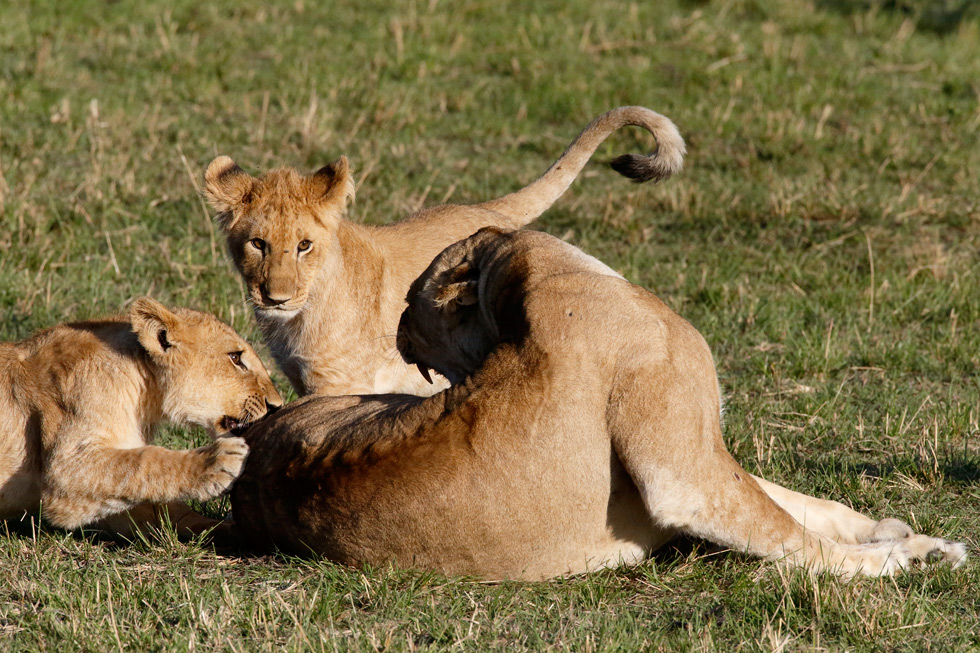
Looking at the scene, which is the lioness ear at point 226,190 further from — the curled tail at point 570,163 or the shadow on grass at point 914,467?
the shadow on grass at point 914,467

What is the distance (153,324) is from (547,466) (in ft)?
5.10

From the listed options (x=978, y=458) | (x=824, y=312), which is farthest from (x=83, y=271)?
(x=978, y=458)

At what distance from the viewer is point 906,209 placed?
8500 mm

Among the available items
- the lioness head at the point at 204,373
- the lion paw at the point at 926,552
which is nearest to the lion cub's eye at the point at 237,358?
the lioness head at the point at 204,373

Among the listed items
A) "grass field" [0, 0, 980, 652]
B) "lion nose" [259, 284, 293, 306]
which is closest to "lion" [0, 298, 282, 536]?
"grass field" [0, 0, 980, 652]

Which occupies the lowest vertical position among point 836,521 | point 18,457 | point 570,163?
point 836,521

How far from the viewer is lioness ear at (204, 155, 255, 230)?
531 centimetres

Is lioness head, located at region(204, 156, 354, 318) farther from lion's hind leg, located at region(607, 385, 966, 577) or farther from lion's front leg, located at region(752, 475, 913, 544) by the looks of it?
lion's front leg, located at region(752, 475, 913, 544)

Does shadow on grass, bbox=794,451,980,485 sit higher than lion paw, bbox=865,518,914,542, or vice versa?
lion paw, bbox=865,518,914,542

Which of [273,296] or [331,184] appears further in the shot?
[331,184]

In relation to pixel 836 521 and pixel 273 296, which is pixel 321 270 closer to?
pixel 273 296

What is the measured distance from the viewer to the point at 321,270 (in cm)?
537

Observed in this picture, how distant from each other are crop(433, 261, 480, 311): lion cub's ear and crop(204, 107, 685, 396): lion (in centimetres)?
117

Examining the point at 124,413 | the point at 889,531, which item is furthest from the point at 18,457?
the point at 889,531
